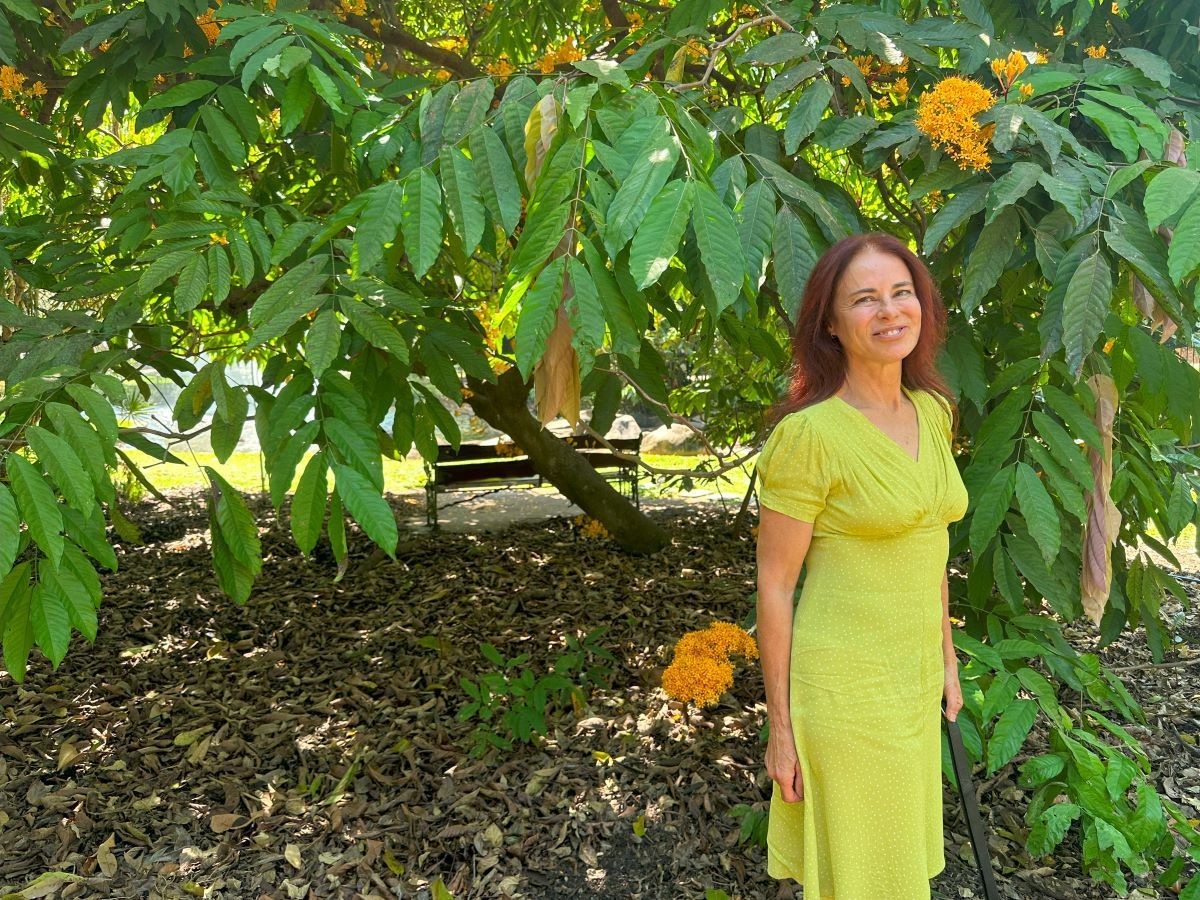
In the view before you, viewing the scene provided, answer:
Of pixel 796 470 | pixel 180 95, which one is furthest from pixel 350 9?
pixel 796 470

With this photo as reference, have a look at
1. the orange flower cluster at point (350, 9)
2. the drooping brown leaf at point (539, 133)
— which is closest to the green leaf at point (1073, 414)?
the drooping brown leaf at point (539, 133)

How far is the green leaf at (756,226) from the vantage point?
1.54 meters

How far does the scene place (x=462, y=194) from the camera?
1.53 m

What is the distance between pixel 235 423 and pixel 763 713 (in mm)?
2046

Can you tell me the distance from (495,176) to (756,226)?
17.8 inches

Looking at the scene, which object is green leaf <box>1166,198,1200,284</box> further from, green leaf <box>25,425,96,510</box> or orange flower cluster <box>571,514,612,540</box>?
orange flower cluster <box>571,514,612,540</box>

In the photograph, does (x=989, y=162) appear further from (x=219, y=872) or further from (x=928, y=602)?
(x=219, y=872)

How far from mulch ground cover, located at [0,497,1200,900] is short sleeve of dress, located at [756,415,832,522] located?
126 centimetres

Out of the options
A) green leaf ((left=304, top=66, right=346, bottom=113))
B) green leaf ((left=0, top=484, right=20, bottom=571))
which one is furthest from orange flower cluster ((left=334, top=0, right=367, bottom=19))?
green leaf ((left=0, top=484, right=20, bottom=571))

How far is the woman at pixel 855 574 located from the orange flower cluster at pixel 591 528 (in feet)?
11.1

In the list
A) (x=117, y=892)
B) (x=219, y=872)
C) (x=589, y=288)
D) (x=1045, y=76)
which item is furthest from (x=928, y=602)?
(x=117, y=892)

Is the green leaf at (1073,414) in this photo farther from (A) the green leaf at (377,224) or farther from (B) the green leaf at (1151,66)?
(A) the green leaf at (377,224)

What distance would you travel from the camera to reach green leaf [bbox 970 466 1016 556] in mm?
1812

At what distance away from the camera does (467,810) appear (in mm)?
2623
